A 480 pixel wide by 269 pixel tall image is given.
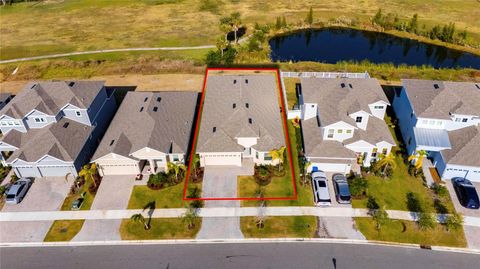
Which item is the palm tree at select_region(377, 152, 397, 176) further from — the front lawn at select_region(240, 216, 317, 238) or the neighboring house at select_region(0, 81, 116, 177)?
the neighboring house at select_region(0, 81, 116, 177)

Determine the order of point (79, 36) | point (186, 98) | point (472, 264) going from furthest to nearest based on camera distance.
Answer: point (79, 36) < point (186, 98) < point (472, 264)

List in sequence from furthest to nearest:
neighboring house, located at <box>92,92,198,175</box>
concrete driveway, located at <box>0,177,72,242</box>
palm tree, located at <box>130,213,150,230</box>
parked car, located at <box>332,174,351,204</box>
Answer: neighboring house, located at <box>92,92,198,175</box>
parked car, located at <box>332,174,351,204</box>
concrete driveway, located at <box>0,177,72,242</box>
palm tree, located at <box>130,213,150,230</box>

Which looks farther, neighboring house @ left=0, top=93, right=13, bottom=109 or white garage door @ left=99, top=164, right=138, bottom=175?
neighboring house @ left=0, top=93, right=13, bottom=109

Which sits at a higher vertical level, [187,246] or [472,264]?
[187,246]

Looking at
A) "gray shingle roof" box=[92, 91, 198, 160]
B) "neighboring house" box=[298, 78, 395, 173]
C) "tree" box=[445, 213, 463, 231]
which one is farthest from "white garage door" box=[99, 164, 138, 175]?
"tree" box=[445, 213, 463, 231]

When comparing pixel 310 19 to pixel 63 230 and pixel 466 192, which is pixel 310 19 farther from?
pixel 63 230

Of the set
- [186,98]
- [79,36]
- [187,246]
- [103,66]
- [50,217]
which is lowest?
[187,246]

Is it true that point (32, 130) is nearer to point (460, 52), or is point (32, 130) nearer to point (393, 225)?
point (393, 225)

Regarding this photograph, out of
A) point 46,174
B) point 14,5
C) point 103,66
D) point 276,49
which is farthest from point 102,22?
point 46,174
